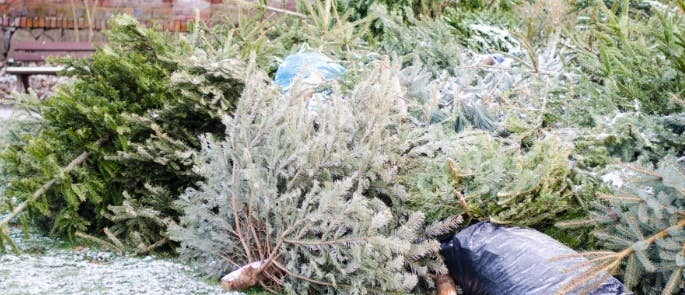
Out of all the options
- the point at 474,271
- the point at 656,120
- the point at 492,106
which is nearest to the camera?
the point at 474,271

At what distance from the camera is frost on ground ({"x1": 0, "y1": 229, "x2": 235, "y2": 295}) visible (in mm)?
3750

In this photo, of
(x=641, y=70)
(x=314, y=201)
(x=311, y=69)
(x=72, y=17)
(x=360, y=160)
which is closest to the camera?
(x=314, y=201)

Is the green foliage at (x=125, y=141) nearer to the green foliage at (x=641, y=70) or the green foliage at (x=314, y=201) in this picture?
the green foliage at (x=314, y=201)

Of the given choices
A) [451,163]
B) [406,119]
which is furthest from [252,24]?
[451,163]

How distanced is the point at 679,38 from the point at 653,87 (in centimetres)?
28

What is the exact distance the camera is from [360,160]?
3898 millimetres

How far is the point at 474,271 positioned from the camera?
12.4 ft

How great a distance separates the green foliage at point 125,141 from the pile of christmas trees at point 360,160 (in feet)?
0.04

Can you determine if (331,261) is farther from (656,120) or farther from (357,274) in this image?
(656,120)

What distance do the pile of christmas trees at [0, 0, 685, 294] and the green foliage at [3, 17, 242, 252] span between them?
0.01 meters

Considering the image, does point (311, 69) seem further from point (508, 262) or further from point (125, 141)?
point (508, 262)

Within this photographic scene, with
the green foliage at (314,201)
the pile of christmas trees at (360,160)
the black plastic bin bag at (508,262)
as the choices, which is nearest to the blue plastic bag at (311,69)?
the pile of christmas trees at (360,160)

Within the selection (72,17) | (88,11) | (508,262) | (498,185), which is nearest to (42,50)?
(88,11)

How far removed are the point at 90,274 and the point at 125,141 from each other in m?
0.90
